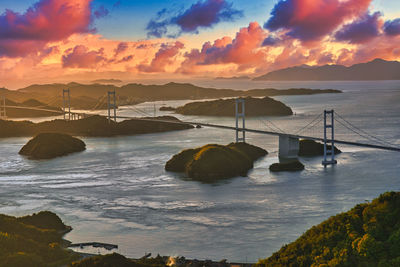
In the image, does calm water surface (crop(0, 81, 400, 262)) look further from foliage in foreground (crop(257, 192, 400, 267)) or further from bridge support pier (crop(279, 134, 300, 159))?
foliage in foreground (crop(257, 192, 400, 267))

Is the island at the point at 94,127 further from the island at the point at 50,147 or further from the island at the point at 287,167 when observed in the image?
the island at the point at 287,167

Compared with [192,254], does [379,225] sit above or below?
above

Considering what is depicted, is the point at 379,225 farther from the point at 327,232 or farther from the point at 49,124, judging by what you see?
the point at 49,124

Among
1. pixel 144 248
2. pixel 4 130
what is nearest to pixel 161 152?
pixel 144 248

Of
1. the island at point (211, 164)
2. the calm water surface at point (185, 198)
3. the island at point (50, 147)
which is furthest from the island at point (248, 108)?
the island at point (211, 164)

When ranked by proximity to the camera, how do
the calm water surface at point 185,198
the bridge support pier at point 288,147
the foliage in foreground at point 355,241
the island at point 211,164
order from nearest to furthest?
the foliage in foreground at point 355,241, the calm water surface at point 185,198, the island at point 211,164, the bridge support pier at point 288,147

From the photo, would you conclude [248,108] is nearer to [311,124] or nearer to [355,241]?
[311,124]
